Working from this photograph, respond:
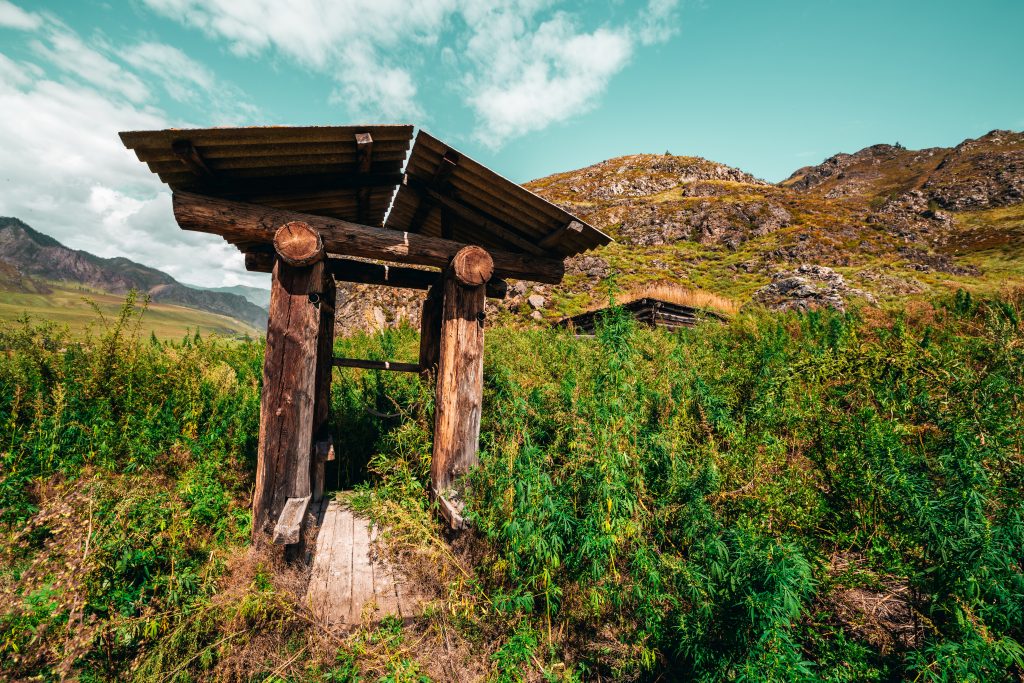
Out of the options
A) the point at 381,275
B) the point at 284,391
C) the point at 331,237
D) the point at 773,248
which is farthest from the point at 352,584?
the point at 773,248

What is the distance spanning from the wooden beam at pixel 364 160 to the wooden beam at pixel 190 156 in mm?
1298

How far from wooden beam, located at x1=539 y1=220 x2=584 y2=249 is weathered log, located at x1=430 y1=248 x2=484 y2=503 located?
1.14 metres

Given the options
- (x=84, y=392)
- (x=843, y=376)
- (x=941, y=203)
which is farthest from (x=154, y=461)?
(x=941, y=203)

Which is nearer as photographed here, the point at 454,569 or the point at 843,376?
the point at 454,569

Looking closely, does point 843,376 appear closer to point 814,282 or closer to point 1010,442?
point 1010,442

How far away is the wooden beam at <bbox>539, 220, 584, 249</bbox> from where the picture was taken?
4.64 metres

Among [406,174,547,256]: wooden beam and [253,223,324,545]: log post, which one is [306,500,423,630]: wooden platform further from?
[406,174,547,256]: wooden beam

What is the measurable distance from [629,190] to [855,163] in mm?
101582

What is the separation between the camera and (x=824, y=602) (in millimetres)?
3457

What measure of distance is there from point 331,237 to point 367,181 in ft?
3.18

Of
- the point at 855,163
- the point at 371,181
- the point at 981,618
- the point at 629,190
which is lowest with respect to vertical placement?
the point at 981,618

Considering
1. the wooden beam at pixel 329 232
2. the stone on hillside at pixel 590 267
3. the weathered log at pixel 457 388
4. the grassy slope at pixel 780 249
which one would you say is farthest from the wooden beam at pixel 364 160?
the stone on hillside at pixel 590 267

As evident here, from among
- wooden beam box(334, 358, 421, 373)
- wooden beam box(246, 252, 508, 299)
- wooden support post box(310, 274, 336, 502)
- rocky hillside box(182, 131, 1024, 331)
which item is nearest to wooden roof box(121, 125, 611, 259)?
wooden beam box(246, 252, 508, 299)

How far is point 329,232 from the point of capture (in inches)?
159
